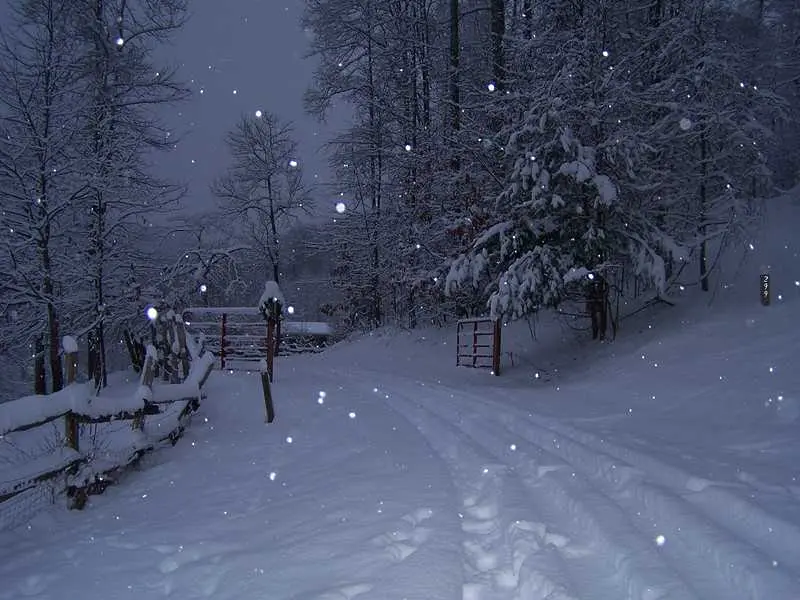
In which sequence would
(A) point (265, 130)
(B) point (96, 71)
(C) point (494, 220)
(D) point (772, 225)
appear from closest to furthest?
(C) point (494, 220) → (B) point (96, 71) → (D) point (772, 225) → (A) point (265, 130)

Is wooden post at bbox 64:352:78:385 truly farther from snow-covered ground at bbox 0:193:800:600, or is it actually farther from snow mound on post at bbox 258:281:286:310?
snow mound on post at bbox 258:281:286:310

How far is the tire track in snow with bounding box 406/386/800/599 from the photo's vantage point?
3.01 m

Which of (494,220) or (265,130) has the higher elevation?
(265,130)

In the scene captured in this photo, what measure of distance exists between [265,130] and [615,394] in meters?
25.1

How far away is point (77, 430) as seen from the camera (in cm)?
586

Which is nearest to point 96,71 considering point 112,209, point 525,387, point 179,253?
point 112,209

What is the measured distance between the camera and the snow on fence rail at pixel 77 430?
16.1 feet

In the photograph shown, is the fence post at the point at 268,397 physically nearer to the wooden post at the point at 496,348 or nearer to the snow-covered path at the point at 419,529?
the snow-covered path at the point at 419,529

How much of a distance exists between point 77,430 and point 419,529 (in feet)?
12.9

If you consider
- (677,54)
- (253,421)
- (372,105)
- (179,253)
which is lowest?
(253,421)

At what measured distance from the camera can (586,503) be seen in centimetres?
428

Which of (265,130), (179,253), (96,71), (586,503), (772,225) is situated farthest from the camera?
(265,130)

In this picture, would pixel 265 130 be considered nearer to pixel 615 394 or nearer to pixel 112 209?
pixel 112 209

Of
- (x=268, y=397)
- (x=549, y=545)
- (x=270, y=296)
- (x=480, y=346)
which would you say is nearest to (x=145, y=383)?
(x=268, y=397)
